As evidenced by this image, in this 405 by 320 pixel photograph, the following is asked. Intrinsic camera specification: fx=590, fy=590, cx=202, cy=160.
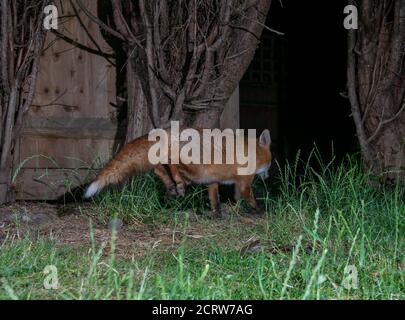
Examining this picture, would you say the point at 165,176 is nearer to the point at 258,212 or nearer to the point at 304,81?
the point at 258,212

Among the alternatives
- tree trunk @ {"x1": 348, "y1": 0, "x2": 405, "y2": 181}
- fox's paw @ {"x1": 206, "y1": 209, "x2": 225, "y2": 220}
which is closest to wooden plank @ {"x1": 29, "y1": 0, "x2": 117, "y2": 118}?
fox's paw @ {"x1": 206, "y1": 209, "x2": 225, "y2": 220}

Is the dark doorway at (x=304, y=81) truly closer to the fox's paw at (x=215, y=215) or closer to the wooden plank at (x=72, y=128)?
the wooden plank at (x=72, y=128)

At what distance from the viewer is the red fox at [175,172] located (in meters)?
5.52

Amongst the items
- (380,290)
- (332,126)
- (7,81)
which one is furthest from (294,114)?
(380,290)

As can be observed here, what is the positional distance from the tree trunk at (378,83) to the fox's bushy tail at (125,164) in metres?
2.62

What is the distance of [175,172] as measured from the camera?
5.75m

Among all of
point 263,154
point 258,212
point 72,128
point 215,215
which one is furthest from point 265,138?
point 72,128

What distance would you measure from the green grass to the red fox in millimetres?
140

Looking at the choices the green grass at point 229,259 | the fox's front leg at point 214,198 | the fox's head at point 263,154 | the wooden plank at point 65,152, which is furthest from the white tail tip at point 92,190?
the fox's head at point 263,154

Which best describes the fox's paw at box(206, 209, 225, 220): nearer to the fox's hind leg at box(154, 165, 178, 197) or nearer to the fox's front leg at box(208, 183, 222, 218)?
the fox's front leg at box(208, 183, 222, 218)

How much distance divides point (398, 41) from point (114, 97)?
10.9 ft

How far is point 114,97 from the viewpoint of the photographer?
22.7 feet
